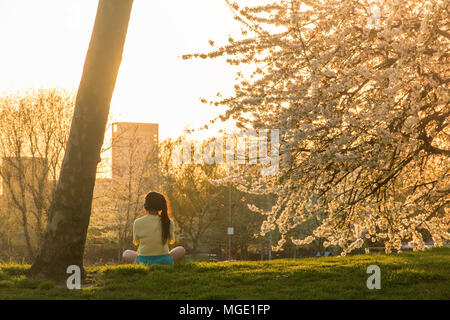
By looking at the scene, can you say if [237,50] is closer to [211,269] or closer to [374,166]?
[374,166]

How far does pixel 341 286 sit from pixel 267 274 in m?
1.28

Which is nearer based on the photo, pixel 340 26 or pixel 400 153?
pixel 340 26

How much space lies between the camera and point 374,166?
6281 mm

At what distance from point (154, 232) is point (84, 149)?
5.08 ft

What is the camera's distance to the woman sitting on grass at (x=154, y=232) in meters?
7.46

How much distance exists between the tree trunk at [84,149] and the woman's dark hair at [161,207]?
3.11 ft

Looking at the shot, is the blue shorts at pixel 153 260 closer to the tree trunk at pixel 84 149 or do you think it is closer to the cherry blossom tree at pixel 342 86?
the tree trunk at pixel 84 149

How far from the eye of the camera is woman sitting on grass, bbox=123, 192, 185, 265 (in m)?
7.46

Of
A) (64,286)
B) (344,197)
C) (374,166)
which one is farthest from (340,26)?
(64,286)
